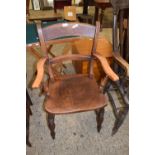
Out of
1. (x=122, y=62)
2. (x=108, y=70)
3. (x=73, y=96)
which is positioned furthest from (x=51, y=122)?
(x=122, y=62)

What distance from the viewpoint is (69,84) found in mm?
1817

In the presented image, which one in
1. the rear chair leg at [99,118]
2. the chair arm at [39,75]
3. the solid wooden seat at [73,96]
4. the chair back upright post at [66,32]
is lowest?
the rear chair leg at [99,118]

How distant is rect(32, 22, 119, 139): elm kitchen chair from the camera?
1.59 meters

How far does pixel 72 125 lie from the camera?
6.75 feet

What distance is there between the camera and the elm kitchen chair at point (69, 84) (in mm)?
1588

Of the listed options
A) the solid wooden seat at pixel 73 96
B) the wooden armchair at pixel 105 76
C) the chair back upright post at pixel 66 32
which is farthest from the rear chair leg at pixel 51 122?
the wooden armchair at pixel 105 76

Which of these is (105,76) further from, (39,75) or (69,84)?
(39,75)

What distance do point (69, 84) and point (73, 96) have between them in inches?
6.0

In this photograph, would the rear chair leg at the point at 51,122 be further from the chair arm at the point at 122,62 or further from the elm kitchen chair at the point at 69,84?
the chair arm at the point at 122,62

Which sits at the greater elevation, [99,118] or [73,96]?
[73,96]

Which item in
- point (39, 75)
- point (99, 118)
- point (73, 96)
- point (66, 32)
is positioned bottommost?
point (99, 118)
